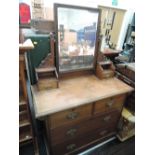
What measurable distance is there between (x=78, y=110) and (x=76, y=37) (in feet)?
2.08

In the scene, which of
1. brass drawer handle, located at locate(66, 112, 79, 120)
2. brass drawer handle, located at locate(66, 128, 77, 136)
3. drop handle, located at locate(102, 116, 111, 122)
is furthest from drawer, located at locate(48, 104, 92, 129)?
drop handle, located at locate(102, 116, 111, 122)

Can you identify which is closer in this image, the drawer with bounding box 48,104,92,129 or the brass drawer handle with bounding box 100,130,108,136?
the drawer with bounding box 48,104,92,129

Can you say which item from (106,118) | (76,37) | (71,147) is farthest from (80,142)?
(76,37)

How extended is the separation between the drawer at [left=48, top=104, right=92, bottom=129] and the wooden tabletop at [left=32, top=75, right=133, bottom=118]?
77 millimetres

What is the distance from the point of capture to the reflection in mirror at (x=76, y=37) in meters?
1.00

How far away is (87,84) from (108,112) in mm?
360

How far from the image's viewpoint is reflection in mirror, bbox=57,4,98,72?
39.4 inches

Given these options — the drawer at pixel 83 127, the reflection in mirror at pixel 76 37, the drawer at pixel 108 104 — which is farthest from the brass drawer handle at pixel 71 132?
the reflection in mirror at pixel 76 37

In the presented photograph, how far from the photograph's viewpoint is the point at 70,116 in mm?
980

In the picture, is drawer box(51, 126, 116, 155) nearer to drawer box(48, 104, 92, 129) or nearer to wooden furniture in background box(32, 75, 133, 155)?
wooden furniture in background box(32, 75, 133, 155)

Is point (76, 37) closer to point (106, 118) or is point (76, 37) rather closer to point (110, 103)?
point (110, 103)
